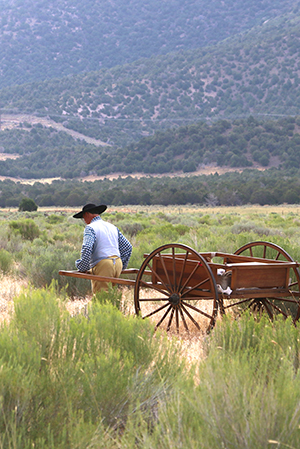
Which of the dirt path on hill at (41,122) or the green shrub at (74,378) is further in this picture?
the dirt path on hill at (41,122)

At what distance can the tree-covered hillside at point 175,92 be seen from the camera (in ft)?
384

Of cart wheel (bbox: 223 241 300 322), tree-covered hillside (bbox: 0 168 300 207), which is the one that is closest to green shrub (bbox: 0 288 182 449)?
cart wheel (bbox: 223 241 300 322)

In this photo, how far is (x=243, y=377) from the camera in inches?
110

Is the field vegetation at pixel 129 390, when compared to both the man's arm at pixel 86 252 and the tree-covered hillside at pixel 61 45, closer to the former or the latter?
the man's arm at pixel 86 252

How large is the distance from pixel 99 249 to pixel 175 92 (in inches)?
5006

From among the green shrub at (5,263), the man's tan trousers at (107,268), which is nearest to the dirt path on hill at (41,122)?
the green shrub at (5,263)

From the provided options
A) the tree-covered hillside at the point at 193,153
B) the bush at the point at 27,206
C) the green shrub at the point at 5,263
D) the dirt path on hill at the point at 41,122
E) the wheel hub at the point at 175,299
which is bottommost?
the green shrub at the point at 5,263

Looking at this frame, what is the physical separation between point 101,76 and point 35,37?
6110 centimetres

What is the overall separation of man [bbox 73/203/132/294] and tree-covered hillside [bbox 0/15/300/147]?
107 meters

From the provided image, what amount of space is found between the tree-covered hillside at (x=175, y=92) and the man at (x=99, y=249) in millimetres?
107124

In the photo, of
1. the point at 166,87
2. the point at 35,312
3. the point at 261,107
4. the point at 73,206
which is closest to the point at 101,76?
the point at 166,87

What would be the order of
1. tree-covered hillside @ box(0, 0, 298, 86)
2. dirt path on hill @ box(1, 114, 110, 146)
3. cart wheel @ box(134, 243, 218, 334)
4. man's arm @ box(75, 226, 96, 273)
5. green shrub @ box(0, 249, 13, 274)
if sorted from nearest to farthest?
cart wheel @ box(134, 243, 218, 334)
man's arm @ box(75, 226, 96, 273)
green shrub @ box(0, 249, 13, 274)
dirt path on hill @ box(1, 114, 110, 146)
tree-covered hillside @ box(0, 0, 298, 86)

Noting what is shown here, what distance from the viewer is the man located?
583 cm

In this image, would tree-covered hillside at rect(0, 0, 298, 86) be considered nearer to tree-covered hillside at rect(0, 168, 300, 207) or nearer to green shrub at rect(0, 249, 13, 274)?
tree-covered hillside at rect(0, 168, 300, 207)
